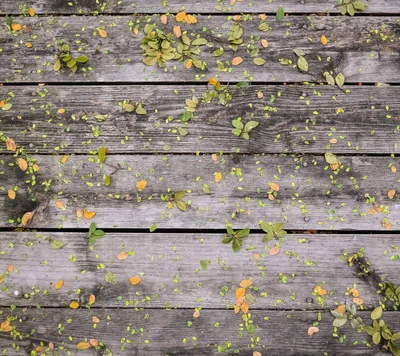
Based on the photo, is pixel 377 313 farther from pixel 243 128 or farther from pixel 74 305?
pixel 74 305

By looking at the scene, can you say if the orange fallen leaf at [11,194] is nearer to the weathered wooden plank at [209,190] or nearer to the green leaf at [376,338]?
the weathered wooden plank at [209,190]

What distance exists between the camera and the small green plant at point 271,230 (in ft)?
6.53

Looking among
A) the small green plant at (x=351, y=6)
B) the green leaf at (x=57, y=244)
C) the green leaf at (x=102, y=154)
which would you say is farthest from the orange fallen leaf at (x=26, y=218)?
the small green plant at (x=351, y=6)

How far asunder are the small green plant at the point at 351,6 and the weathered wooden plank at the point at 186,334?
144 cm

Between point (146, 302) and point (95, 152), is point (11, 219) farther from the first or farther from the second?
point (146, 302)

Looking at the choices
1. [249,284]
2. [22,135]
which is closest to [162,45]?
[22,135]

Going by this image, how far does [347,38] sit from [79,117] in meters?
1.35

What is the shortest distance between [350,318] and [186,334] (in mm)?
751

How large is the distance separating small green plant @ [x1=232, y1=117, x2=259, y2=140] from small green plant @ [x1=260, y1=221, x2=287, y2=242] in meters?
0.42

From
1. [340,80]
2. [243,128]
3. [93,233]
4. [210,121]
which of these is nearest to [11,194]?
[93,233]

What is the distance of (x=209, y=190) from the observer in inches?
79.6

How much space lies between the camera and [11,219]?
6.64 feet

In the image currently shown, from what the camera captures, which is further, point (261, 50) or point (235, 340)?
point (261, 50)

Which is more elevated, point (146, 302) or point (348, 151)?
point (348, 151)
